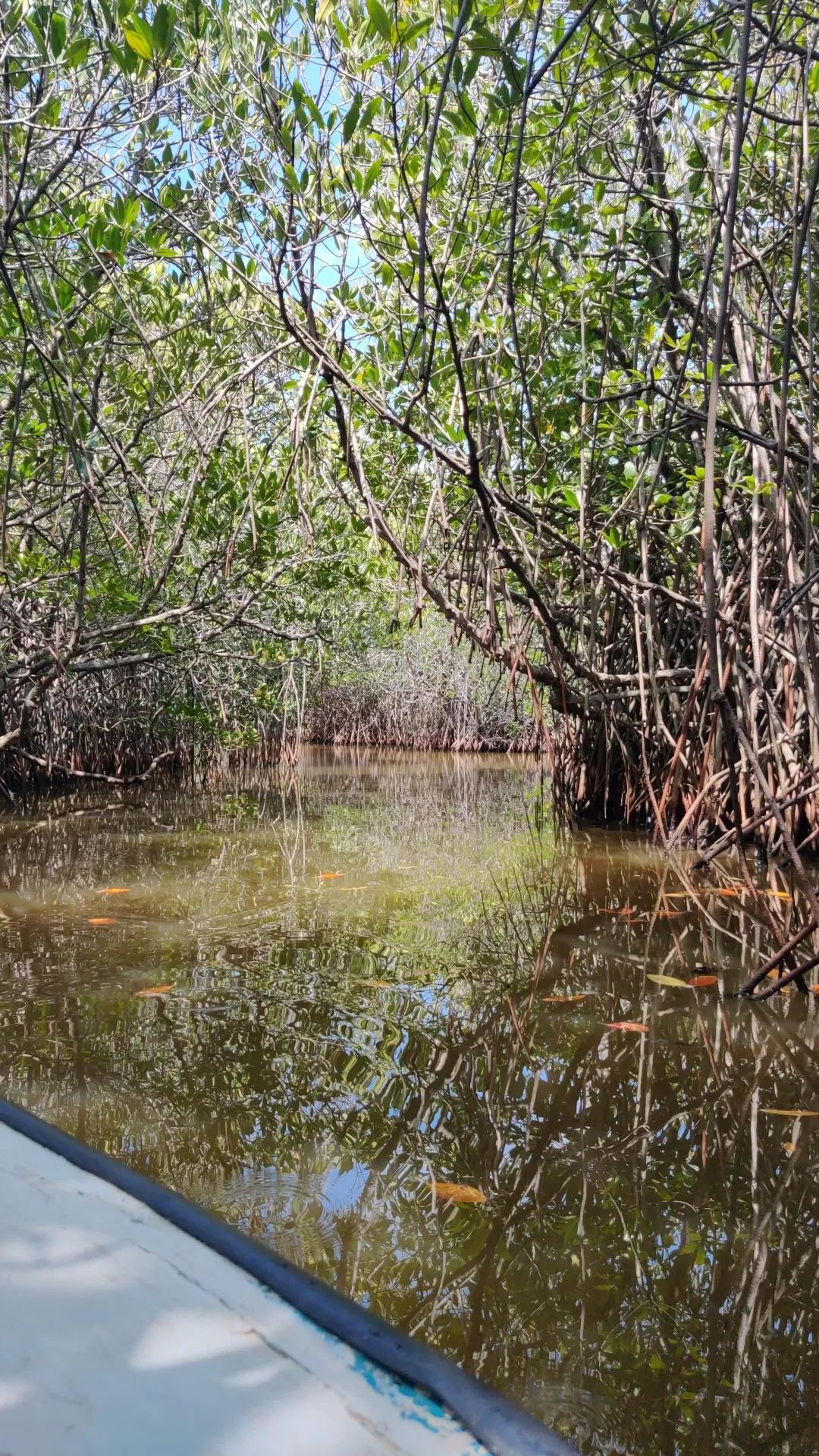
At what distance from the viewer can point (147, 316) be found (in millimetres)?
4613

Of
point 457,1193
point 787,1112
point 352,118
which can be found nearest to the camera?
point 457,1193

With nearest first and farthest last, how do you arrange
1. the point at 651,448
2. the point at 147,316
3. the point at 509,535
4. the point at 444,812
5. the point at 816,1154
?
1. the point at 816,1154
2. the point at 651,448
3. the point at 147,316
4. the point at 509,535
5. the point at 444,812

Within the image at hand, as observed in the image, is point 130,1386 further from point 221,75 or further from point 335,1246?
point 221,75

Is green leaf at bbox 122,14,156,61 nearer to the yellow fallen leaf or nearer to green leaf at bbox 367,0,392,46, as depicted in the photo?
green leaf at bbox 367,0,392,46

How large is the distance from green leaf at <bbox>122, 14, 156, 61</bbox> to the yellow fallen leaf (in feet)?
10.1

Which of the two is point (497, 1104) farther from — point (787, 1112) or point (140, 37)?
point (140, 37)

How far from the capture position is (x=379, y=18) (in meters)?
2.60

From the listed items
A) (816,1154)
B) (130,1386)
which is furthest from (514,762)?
(130,1386)

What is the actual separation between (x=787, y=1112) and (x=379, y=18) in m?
2.95

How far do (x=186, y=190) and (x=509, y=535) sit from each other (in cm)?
228

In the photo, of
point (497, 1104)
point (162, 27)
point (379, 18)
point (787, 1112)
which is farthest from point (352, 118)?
point (787, 1112)

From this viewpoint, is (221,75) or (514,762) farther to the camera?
(514,762)

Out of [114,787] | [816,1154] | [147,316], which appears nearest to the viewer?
[816,1154]

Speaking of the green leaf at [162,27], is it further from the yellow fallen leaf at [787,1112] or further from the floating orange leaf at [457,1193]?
the yellow fallen leaf at [787,1112]
